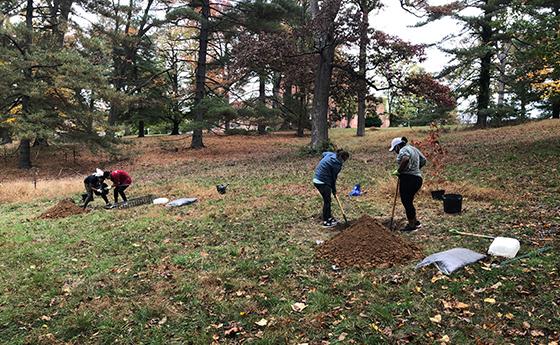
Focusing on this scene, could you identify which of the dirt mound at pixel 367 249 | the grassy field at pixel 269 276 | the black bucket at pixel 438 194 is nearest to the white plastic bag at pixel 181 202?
the grassy field at pixel 269 276

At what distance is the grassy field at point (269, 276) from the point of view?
388cm

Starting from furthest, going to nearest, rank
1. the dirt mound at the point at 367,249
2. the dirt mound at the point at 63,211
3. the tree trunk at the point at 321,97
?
the tree trunk at the point at 321,97 → the dirt mound at the point at 63,211 → the dirt mound at the point at 367,249

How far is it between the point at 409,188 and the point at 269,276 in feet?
8.80

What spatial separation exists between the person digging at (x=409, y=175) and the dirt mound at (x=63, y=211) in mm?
7613

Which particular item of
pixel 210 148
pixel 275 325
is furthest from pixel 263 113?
pixel 275 325

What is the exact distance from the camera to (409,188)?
6.26 metres

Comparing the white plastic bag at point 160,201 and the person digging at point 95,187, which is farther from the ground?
the person digging at point 95,187

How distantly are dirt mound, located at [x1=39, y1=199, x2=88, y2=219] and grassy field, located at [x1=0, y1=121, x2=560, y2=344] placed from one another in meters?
0.43

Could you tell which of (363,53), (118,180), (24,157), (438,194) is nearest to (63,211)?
(118,180)

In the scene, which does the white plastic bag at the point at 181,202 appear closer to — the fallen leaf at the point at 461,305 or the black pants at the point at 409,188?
the black pants at the point at 409,188

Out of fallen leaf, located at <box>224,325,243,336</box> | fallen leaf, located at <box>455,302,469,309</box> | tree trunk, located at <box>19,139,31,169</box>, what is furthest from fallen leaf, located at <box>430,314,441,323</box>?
tree trunk, located at <box>19,139,31,169</box>

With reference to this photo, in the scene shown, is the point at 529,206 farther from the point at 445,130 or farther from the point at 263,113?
the point at 445,130

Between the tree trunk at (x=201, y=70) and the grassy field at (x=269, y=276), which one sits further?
the tree trunk at (x=201, y=70)

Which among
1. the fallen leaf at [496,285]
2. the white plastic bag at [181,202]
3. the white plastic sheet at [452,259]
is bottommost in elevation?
the white plastic bag at [181,202]
